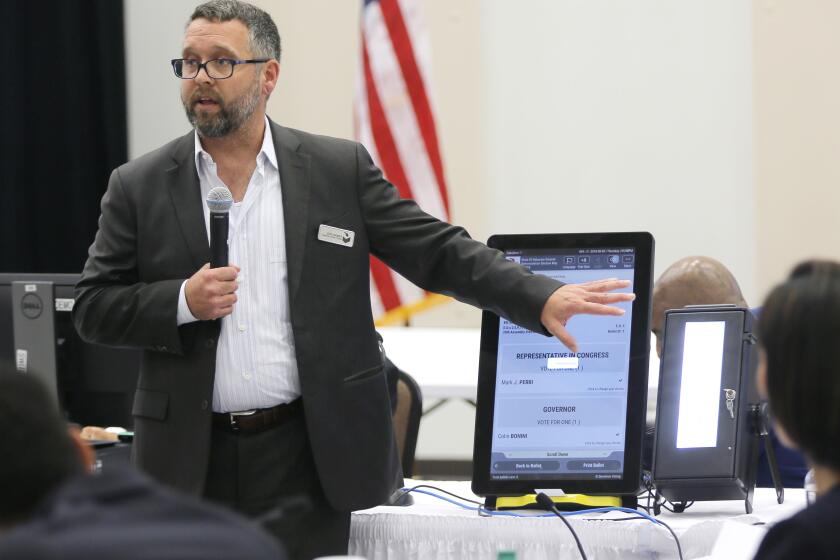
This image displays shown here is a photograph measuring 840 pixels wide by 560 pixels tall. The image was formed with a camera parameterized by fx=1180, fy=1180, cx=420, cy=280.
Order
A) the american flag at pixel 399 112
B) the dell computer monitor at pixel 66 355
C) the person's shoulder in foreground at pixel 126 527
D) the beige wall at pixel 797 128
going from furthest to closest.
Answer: the beige wall at pixel 797 128 → the american flag at pixel 399 112 → the dell computer monitor at pixel 66 355 → the person's shoulder in foreground at pixel 126 527

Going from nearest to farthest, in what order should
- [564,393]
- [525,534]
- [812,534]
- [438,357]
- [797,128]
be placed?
1. [812,534]
2. [525,534]
3. [564,393]
4. [438,357]
5. [797,128]

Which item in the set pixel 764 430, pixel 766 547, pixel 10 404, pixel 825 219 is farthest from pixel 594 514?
pixel 825 219

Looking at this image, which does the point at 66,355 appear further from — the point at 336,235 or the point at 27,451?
the point at 27,451

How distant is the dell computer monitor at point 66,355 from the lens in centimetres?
318

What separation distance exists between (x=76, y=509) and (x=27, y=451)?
0.10 meters

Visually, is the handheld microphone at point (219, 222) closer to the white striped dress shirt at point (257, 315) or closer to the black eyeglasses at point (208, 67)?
the white striped dress shirt at point (257, 315)

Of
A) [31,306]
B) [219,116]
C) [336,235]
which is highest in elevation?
[219,116]

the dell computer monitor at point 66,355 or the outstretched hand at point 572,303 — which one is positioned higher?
the outstretched hand at point 572,303

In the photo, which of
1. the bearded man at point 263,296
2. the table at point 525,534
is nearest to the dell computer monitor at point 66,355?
the bearded man at point 263,296

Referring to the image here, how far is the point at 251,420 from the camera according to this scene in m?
2.37

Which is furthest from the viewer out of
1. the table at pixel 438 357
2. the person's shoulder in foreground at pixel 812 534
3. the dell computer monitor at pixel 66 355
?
the table at pixel 438 357

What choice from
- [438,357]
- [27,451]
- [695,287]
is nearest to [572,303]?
[695,287]

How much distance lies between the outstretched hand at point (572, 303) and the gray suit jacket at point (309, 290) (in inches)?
1.1

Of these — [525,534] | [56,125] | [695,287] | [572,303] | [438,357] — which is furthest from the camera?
[56,125]
